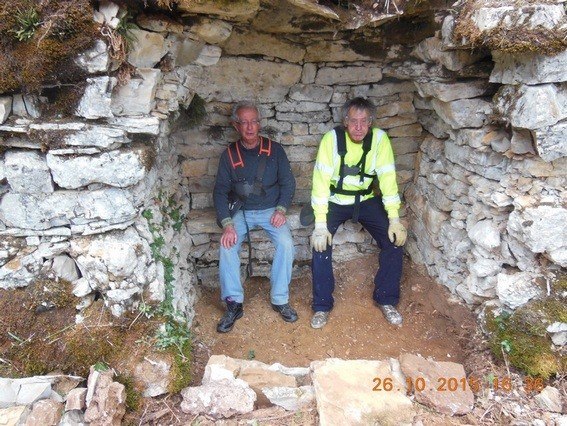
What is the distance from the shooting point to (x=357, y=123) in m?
4.05

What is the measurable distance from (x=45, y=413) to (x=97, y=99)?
6.75ft

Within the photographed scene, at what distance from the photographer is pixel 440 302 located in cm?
443

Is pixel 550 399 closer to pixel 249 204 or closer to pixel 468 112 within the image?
pixel 468 112

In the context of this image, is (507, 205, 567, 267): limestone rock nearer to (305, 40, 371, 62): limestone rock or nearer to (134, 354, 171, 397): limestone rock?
(305, 40, 371, 62): limestone rock

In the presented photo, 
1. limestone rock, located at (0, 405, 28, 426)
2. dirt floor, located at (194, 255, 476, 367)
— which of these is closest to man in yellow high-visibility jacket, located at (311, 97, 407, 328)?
dirt floor, located at (194, 255, 476, 367)

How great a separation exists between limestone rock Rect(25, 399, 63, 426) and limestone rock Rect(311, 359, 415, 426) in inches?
65.8

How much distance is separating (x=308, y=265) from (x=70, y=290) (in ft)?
9.24

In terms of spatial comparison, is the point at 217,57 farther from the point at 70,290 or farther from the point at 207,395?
the point at 207,395

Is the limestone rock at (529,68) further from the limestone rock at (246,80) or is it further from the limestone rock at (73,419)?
the limestone rock at (73,419)

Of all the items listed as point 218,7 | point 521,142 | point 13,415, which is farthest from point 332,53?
point 13,415

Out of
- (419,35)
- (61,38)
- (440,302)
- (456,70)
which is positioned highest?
(419,35)

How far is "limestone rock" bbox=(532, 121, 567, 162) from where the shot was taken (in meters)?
3.02

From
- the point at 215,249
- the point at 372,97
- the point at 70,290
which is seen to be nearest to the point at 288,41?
the point at 372,97
